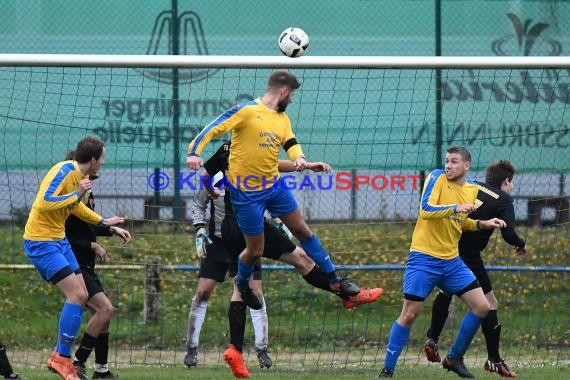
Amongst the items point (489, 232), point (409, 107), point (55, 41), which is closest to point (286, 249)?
point (489, 232)

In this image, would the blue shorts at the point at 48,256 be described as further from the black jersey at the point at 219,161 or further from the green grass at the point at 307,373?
the black jersey at the point at 219,161

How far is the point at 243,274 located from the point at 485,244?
223cm

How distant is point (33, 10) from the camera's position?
16.3 metres

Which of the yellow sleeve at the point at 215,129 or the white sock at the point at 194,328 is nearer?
the yellow sleeve at the point at 215,129

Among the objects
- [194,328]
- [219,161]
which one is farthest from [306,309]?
[219,161]

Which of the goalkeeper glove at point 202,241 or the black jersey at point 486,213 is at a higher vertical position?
the black jersey at point 486,213

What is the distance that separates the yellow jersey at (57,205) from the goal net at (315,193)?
3.03 m

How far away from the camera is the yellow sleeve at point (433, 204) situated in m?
9.48

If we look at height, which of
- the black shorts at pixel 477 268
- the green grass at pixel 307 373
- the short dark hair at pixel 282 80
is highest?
the short dark hair at pixel 282 80

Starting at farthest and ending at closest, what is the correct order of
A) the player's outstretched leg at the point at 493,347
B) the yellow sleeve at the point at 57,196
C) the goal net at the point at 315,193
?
1. the goal net at the point at 315,193
2. the player's outstretched leg at the point at 493,347
3. the yellow sleeve at the point at 57,196

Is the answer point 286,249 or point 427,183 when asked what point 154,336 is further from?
point 427,183

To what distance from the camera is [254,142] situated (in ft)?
30.3

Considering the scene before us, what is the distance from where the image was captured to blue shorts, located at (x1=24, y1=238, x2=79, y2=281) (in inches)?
367

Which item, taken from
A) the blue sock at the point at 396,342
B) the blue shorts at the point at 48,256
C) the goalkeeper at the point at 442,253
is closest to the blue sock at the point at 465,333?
the goalkeeper at the point at 442,253
